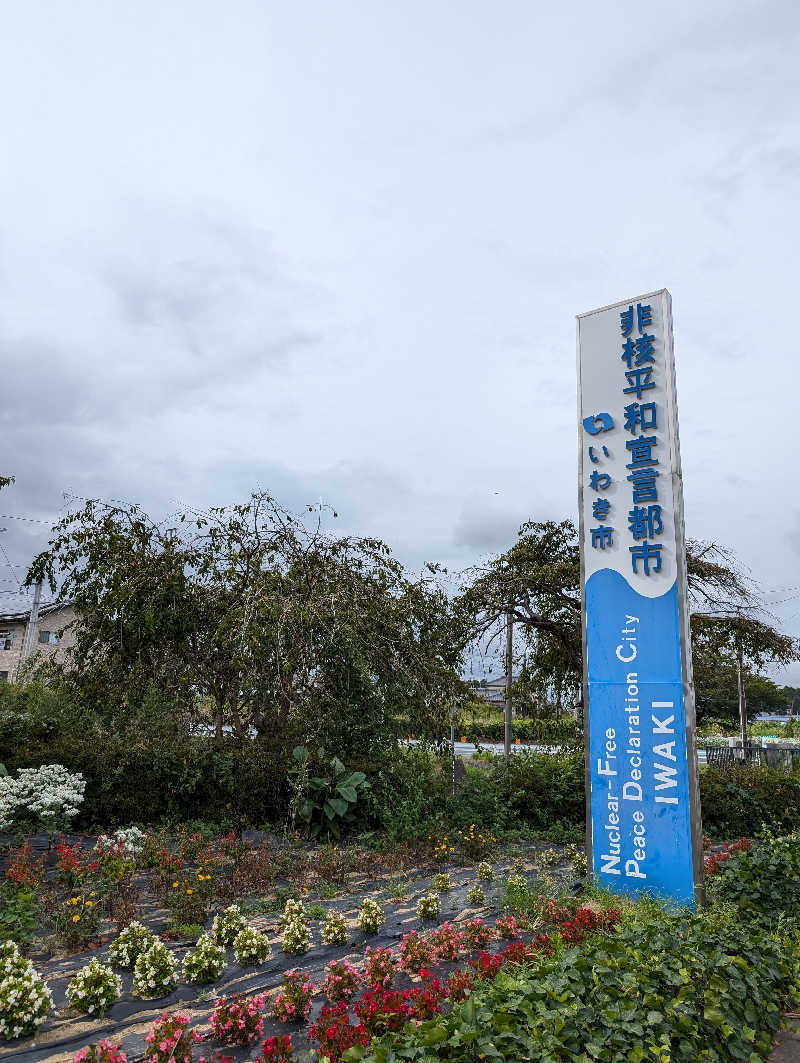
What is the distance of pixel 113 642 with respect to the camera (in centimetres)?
883

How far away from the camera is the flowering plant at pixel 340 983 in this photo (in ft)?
10.7

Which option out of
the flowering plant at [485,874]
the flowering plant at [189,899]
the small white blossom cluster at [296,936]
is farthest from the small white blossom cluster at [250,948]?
the flowering plant at [485,874]

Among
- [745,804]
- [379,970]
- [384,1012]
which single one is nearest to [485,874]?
[379,970]

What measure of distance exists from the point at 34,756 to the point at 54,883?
8.27ft

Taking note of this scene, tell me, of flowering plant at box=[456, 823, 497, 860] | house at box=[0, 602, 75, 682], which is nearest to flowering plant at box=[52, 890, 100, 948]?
flowering plant at box=[456, 823, 497, 860]

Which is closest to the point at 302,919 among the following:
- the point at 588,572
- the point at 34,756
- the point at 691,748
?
the point at 691,748

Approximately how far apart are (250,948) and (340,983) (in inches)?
30.0

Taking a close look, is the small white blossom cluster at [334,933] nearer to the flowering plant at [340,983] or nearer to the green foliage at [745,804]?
the flowering plant at [340,983]

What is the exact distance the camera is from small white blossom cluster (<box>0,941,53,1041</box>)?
298 cm

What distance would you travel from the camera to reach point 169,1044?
2.63 metres

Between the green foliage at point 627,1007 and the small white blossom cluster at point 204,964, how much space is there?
1.40 metres

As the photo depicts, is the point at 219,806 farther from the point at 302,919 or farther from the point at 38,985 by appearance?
the point at 38,985

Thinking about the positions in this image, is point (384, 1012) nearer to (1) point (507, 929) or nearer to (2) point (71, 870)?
(1) point (507, 929)

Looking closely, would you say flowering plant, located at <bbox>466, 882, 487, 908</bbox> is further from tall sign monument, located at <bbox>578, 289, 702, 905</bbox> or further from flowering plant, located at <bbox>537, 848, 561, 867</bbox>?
flowering plant, located at <bbox>537, 848, 561, 867</bbox>
